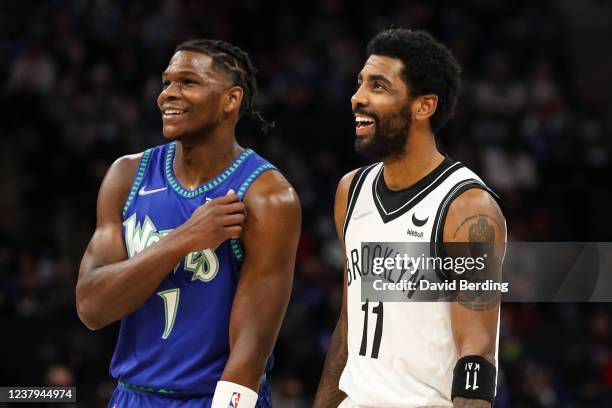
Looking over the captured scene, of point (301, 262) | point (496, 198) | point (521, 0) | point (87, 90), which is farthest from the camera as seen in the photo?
point (521, 0)

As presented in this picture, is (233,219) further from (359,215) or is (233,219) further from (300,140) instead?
(300,140)

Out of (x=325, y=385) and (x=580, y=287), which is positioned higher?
(x=580, y=287)

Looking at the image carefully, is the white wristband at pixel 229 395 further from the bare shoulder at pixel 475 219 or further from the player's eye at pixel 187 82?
the player's eye at pixel 187 82

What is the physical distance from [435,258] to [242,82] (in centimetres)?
118

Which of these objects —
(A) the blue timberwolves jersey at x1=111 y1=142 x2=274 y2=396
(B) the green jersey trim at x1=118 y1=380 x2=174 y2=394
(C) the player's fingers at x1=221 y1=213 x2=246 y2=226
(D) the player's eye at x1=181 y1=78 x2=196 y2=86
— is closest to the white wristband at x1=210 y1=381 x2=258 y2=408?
(A) the blue timberwolves jersey at x1=111 y1=142 x2=274 y2=396

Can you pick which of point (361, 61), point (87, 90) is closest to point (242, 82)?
point (87, 90)

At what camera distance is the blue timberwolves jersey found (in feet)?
14.2

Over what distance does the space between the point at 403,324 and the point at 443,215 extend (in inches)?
17.7

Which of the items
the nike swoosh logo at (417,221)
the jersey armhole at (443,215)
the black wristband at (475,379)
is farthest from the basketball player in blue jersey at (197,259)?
the black wristband at (475,379)

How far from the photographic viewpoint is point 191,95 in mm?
4395

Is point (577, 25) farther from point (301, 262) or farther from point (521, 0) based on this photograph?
point (301, 262)

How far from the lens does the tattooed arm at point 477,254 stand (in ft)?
12.7

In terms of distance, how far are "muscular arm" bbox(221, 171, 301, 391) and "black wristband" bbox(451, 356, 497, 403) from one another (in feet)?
2.82

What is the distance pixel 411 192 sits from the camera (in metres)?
4.21
